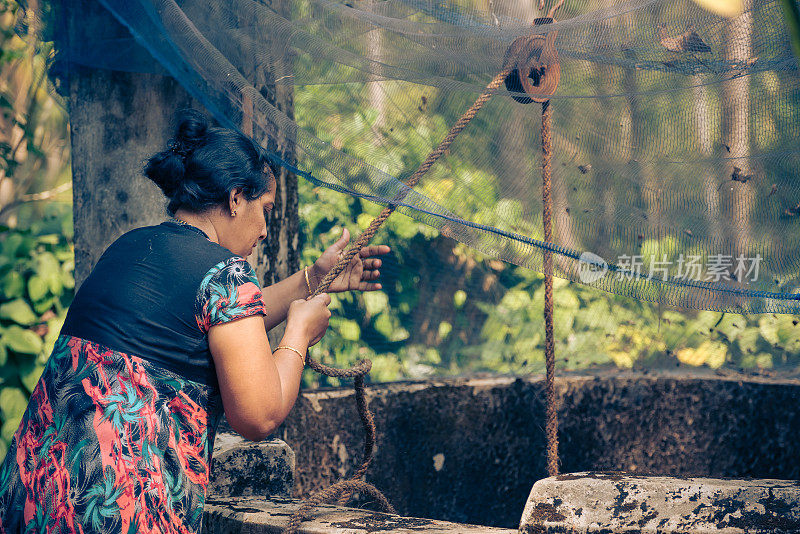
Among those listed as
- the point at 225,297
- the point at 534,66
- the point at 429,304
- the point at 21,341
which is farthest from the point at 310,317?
the point at 21,341

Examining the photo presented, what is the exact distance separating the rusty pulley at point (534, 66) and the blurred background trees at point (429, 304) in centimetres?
12

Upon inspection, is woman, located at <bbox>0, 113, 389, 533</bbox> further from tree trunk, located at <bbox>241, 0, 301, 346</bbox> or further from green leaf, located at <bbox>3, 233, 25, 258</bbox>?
green leaf, located at <bbox>3, 233, 25, 258</bbox>

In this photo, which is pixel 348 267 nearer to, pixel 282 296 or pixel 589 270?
pixel 282 296

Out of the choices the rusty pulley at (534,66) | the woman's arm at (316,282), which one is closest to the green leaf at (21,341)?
the woman's arm at (316,282)

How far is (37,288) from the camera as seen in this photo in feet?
10.6

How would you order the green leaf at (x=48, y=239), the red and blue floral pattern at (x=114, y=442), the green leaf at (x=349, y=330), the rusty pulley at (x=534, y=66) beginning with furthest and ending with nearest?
the green leaf at (x=48, y=239) → the green leaf at (x=349, y=330) → the rusty pulley at (x=534, y=66) → the red and blue floral pattern at (x=114, y=442)

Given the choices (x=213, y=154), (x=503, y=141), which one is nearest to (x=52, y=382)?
(x=213, y=154)

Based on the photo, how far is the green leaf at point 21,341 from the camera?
312 centimetres

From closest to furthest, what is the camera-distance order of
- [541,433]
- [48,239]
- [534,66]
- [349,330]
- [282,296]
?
[534,66], [282,296], [541,433], [349,330], [48,239]

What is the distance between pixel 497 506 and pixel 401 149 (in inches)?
59.6

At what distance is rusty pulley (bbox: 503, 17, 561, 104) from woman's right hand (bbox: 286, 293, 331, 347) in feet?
2.01

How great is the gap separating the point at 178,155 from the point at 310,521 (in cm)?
79

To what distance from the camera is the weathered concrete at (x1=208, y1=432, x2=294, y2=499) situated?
74.7 inches

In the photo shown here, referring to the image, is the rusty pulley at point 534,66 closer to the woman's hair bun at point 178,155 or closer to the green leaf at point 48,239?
the woman's hair bun at point 178,155
